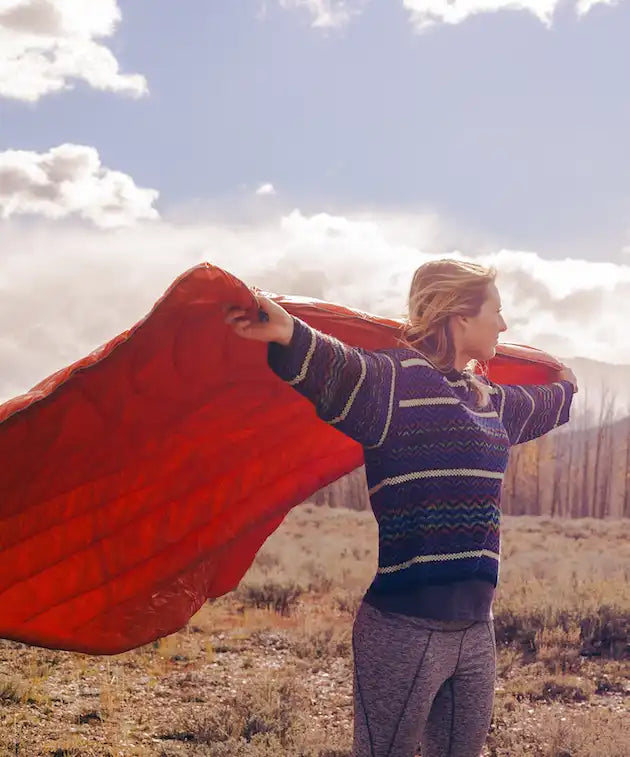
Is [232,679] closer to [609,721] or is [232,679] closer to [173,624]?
[609,721]

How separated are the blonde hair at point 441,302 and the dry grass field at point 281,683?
3980mm

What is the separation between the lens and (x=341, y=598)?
39.0ft

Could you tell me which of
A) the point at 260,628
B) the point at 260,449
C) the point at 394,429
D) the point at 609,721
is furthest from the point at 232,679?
the point at 394,429

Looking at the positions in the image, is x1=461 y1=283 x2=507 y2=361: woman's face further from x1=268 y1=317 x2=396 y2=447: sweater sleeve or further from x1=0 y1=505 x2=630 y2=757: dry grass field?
x1=0 y1=505 x2=630 y2=757: dry grass field

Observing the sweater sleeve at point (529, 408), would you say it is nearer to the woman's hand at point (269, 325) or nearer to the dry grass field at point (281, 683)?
the woman's hand at point (269, 325)

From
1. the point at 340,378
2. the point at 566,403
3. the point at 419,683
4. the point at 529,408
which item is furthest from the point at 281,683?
the point at 340,378

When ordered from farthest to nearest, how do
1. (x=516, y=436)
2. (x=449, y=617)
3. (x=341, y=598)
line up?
(x=341, y=598) < (x=516, y=436) < (x=449, y=617)

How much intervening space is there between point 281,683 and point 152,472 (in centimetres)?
430

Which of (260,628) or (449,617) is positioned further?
(260,628)

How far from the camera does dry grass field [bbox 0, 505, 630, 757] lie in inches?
244

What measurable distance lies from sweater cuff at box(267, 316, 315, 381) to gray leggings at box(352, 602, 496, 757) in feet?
2.84

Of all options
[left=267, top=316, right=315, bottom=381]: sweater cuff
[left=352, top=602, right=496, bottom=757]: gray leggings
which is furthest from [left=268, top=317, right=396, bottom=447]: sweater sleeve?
[left=352, top=602, right=496, bottom=757]: gray leggings

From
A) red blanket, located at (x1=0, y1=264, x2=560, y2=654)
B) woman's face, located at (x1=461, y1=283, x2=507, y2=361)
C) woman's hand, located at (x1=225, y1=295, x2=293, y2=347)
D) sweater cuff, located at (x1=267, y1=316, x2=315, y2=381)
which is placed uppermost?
woman's face, located at (x1=461, y1=283, x2=507, y2=361)

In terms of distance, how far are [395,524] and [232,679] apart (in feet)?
19.1
